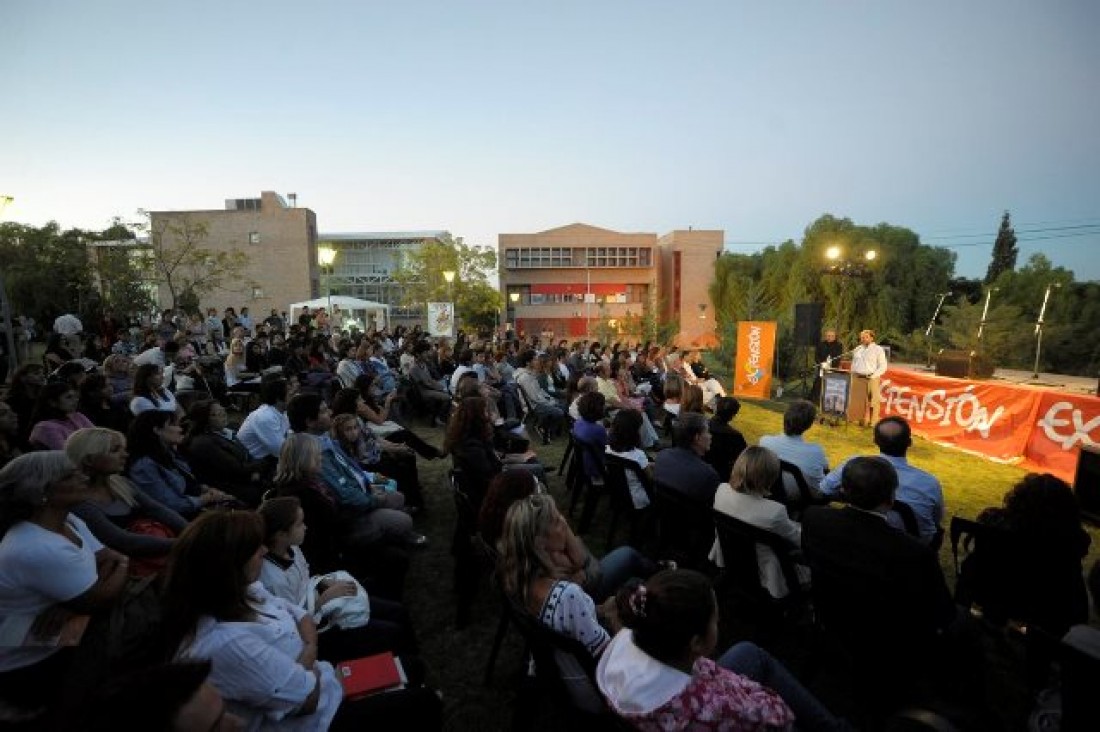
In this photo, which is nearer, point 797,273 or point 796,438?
point 796,438

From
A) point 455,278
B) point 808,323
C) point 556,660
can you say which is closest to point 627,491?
point 556,660

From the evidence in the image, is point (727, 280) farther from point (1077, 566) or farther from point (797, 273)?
point (1077, 566)

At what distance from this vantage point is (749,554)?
303 cm

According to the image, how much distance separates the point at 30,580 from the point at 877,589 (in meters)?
3.41

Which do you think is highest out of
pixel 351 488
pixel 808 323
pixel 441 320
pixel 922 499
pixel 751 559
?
pixel 808 323

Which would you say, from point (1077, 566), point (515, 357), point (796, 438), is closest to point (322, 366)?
point (515, 357)

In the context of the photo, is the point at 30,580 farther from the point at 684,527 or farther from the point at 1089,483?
the point at 1089,483

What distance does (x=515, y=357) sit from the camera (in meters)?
12.9

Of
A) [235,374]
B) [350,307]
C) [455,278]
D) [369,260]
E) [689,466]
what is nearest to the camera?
[689,466]

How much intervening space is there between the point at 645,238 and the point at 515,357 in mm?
41858

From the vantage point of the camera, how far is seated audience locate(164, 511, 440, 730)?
1.63 meters

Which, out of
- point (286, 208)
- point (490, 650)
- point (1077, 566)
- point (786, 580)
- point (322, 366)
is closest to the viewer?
point (1077, 566)

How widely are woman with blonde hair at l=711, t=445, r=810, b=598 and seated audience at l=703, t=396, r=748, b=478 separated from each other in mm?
1728

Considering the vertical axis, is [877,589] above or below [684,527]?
above
